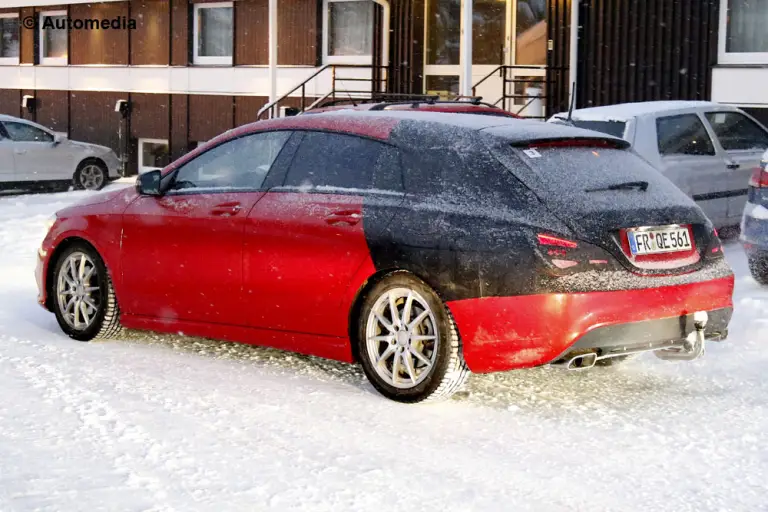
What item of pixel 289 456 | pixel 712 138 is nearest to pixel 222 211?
pixel 289 456

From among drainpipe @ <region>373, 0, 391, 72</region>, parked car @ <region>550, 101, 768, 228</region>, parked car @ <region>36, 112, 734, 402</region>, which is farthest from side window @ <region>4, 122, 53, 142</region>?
parked car @ <region>36, 112, 734, 402</region>

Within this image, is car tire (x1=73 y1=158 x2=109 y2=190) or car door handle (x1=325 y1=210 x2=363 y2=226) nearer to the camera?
car door handle (x1=325 y1=210 x2=363 y2=226)

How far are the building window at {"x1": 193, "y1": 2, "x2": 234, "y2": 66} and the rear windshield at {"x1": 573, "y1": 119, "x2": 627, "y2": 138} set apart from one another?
43.9 ft

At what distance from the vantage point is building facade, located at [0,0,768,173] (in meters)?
18.3

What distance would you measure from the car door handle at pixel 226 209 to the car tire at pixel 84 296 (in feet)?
3.30

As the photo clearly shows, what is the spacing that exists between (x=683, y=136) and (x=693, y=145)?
14cm

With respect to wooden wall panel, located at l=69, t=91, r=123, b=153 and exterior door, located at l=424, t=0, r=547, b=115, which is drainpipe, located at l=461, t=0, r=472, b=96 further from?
wooden wall panel, located at l=69, t=91, r=123, b=153

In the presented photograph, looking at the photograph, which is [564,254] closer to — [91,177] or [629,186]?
[629,186]

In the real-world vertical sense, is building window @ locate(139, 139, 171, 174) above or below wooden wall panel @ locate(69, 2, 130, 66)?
below

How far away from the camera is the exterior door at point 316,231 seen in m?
6.88

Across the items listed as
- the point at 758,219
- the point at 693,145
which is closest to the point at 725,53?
the point at 693,145

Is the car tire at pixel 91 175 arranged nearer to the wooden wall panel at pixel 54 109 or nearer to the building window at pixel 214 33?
the building window at pixel 214 33

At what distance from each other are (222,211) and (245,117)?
1731 centimetres
